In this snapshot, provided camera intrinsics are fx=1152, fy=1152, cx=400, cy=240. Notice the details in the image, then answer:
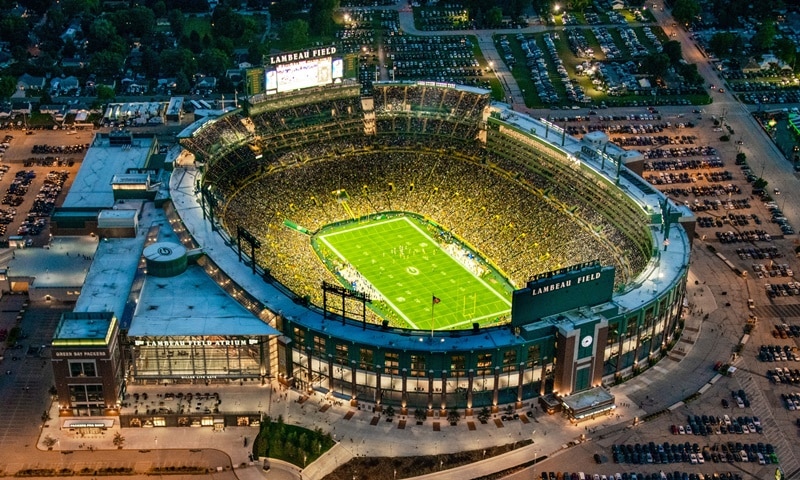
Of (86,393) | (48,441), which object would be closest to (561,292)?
(86,393)

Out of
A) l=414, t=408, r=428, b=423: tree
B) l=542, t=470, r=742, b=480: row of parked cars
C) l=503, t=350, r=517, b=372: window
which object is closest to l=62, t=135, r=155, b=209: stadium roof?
l=414, t=408, r=428, b=423: tree

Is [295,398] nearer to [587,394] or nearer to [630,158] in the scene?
[587,394]

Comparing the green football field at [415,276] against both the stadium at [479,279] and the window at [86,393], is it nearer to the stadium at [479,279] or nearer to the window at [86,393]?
the stadium at [479,279]

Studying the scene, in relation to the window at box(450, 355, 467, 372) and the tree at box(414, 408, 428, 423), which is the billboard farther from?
the tree at box(414, 408, 428, 423)

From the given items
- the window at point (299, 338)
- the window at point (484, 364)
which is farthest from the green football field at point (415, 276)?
the window at point (299, 338)

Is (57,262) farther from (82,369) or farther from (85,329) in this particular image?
(82,369)

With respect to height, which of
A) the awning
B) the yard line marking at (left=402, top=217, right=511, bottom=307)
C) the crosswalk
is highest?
the crosswalk
